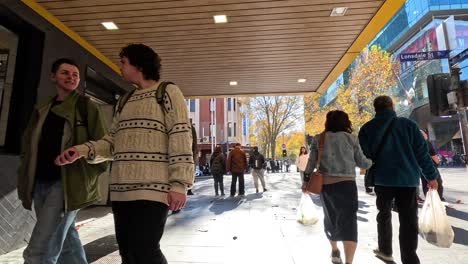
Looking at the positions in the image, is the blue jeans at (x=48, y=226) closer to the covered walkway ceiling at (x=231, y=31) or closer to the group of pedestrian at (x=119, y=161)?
the group of pedestrian at (x=119, y=161)

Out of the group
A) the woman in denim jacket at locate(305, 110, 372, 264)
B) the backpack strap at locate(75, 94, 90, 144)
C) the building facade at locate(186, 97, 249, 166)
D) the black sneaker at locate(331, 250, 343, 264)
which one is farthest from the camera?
the building facade at locate(186, 97, 249, 166)

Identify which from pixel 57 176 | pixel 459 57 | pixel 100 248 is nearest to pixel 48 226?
pixel 57 176

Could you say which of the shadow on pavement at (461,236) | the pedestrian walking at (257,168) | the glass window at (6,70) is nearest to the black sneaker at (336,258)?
the shadow on pavement at (461,236)

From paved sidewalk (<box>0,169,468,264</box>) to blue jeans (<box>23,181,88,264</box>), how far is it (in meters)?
1.62

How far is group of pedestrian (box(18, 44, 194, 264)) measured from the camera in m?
1.77

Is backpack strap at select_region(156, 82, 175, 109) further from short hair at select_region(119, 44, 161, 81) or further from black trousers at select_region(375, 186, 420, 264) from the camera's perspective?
black trousers at select_region(375, 186, 420, 264)

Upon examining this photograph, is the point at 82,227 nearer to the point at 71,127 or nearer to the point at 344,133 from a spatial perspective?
the point at 71,127

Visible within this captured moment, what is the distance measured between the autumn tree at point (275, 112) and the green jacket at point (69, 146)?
3484 centimetres

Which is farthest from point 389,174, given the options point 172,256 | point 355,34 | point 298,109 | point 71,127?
point 298,109

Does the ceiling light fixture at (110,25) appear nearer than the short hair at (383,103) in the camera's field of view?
No

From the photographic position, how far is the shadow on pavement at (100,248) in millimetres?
3896

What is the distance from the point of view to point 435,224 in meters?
3.31

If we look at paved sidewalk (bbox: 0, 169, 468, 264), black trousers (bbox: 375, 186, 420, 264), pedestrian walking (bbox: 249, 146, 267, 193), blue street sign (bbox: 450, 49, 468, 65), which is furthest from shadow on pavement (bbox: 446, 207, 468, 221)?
pedestrian walking (bbox: 249, 146, 267, 193)

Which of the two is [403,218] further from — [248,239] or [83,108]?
[83,108]
